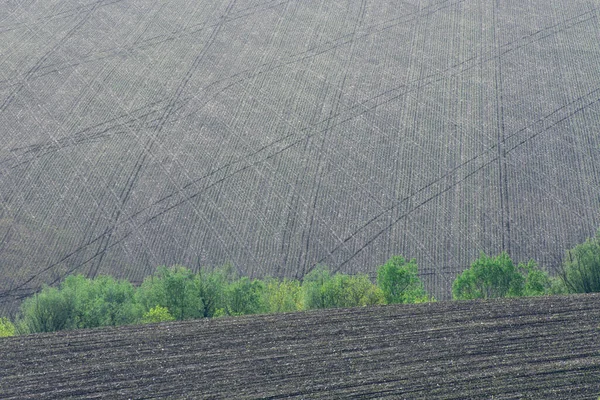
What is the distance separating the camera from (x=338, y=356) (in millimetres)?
23141

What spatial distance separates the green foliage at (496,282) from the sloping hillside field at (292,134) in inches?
195

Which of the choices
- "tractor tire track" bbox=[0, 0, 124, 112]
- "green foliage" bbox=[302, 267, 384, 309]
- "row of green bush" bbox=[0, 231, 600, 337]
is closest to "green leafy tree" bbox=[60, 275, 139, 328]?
"row of green bush" bbox=[0, 231, 600, 337]

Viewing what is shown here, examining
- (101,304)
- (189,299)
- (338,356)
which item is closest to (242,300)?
(189,299)

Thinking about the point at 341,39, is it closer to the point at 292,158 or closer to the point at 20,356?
the point at 292,158

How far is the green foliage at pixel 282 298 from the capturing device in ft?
103

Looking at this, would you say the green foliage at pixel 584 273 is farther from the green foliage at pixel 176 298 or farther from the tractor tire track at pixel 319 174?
the green foliage at pixel 176 298

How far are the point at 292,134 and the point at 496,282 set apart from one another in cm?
1844

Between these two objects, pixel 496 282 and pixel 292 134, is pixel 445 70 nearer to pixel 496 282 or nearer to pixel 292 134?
pixel 292 134

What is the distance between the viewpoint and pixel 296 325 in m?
24.9

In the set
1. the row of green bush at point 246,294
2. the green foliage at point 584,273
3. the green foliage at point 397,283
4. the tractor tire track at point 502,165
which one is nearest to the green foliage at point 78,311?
the row of green bush at point 246,294

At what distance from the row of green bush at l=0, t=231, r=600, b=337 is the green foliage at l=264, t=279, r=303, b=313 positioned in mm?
39

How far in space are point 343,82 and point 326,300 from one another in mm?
23451

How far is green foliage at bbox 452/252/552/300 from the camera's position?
31438mm

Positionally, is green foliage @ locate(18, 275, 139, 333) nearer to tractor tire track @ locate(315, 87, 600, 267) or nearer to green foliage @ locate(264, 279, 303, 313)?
green foliage @ locate(264, 279, 303, 313)
